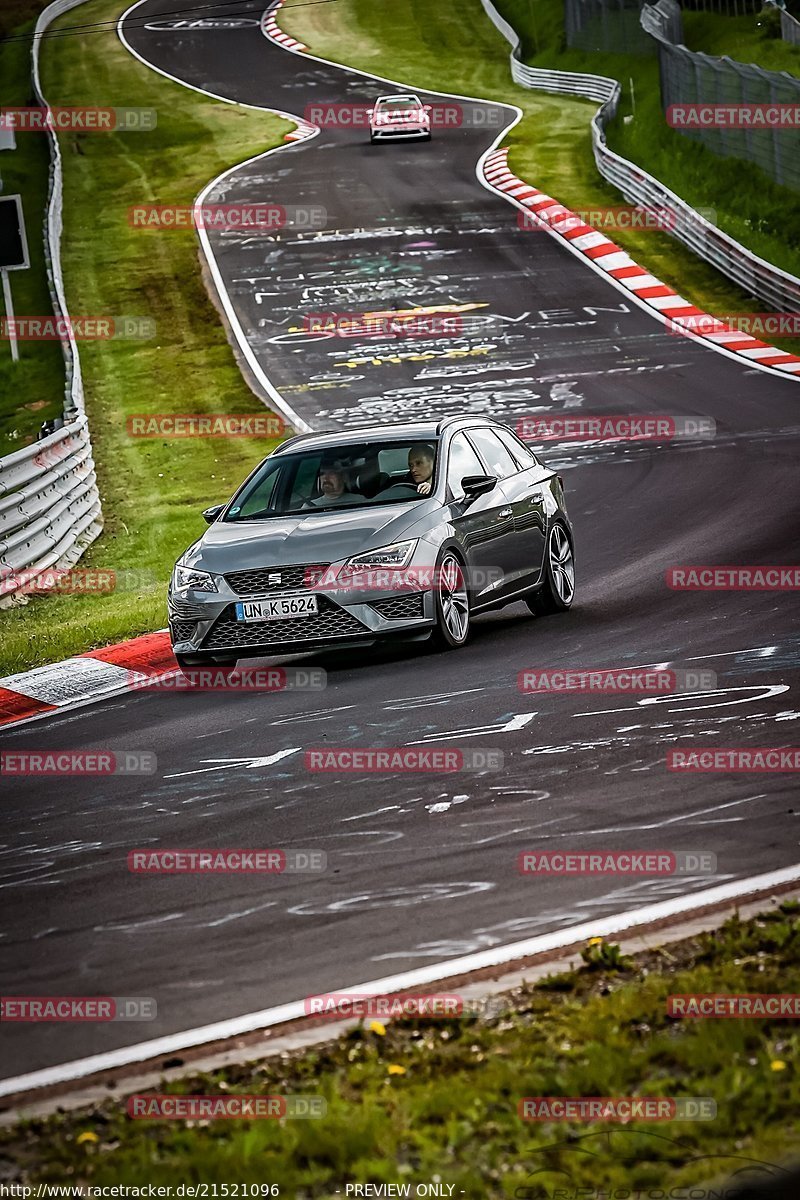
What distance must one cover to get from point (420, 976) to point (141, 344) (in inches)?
1064

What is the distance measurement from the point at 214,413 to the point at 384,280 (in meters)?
8.87

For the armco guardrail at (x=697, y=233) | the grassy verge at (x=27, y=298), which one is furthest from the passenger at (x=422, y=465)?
the armco guardrail at (x=697, y=233)

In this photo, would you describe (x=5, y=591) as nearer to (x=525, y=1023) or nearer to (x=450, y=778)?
(x=450, y=778)

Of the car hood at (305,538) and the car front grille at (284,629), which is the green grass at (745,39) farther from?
the car front grille at (284,629)

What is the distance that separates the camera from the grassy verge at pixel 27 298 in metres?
27.9

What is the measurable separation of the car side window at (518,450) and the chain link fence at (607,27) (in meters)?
41.3

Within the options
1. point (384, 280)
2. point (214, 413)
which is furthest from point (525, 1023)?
point (384, 280)

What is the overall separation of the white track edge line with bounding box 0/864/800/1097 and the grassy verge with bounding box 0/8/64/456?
20.0 m

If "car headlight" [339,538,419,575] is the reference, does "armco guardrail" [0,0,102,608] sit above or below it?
below

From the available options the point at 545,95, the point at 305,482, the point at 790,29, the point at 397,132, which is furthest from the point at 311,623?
the point at 545,95

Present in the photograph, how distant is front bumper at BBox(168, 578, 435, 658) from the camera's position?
459 inches

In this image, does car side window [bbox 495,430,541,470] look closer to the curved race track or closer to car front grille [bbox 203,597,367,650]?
the curved race track

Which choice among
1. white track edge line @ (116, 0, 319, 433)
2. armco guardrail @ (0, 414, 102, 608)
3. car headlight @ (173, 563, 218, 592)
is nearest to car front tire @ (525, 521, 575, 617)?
car headlight @ (173, 563, 218, 592)

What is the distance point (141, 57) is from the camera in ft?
211
